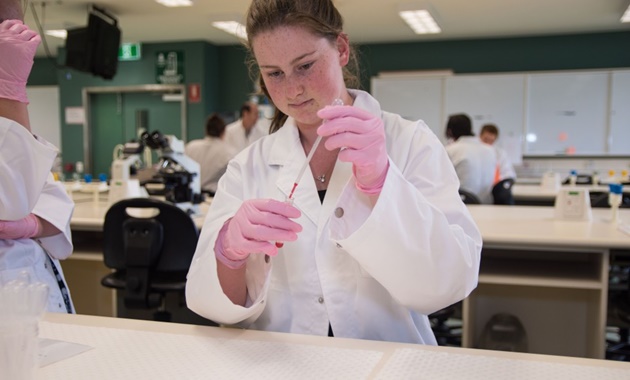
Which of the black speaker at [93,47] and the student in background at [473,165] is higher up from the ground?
the black speaker at [93,47]

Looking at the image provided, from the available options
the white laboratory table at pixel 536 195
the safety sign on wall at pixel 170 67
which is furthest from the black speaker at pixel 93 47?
the white laboratory table at pixel 536 195

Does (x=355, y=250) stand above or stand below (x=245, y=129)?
below

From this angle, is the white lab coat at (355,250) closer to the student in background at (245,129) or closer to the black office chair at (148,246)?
the black office chair at (148,246)

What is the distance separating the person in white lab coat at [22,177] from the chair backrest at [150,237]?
61cm

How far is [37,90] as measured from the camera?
8.91 metres

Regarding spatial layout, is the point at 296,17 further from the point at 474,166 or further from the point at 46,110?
the point at 46,110

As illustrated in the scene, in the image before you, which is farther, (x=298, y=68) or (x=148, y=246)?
(x=148, y=246)

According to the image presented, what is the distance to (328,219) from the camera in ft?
3.74

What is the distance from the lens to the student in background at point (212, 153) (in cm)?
451

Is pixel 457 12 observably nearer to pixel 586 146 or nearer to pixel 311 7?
pixel 586 146

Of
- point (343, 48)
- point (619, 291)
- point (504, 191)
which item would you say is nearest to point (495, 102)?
point (504, 191)

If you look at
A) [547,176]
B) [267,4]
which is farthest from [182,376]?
[547,176]

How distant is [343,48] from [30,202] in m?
0.78

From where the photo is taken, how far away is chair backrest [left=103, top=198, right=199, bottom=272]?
6.73 ft
